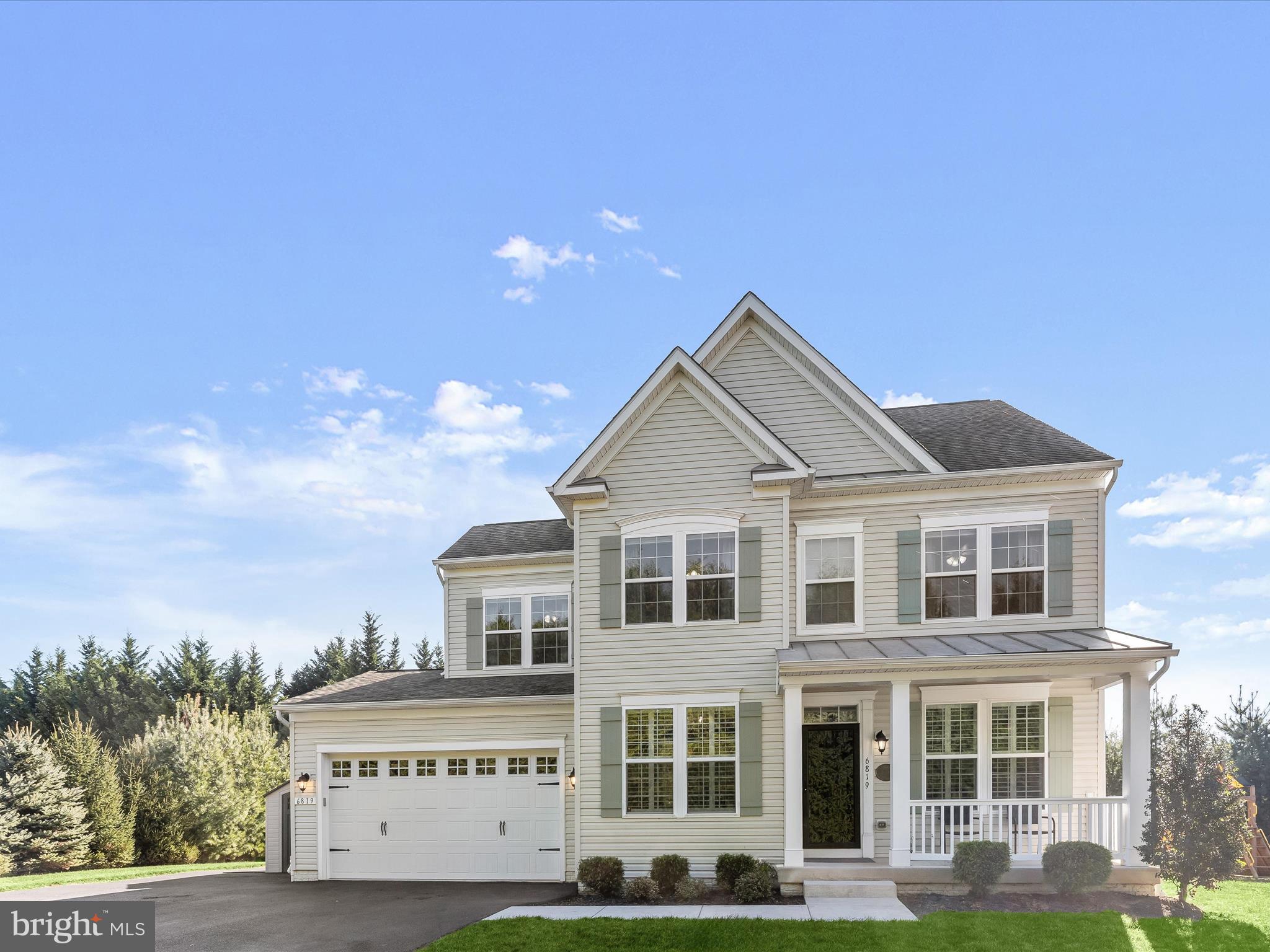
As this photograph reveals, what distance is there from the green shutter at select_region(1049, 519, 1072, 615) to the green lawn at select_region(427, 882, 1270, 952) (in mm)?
4496

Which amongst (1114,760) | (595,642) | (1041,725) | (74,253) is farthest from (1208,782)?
(74,253)

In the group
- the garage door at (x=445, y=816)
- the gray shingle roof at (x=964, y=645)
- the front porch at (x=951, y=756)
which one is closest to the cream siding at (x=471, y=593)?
the garage door at (x=445, y=816)

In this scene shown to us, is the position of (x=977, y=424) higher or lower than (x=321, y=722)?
higher

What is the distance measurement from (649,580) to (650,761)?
286cm

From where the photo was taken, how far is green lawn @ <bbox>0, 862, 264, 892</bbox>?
57.5ft

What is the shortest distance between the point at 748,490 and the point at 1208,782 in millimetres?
7324

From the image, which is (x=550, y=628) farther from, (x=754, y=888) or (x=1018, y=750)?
(x=1018, y=750)

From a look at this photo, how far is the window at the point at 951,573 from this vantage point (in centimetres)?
1431

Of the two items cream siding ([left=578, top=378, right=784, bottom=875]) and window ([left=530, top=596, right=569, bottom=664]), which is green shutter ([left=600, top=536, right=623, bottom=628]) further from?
window ([left=530, top=596, right=569, bottom=664])

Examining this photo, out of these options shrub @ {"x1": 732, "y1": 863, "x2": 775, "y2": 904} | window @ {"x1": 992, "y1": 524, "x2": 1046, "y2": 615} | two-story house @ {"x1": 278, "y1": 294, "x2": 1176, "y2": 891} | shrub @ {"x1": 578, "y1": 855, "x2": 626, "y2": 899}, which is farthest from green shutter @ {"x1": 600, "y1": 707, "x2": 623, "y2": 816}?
window @ {"x1": 992, "y1": 524, "x2": 1046, "y2": 615}

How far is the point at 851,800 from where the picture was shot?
45.8ft

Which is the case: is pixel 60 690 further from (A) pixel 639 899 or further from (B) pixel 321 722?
(A) pixel 639 899

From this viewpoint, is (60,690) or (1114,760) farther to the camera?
(60,690)

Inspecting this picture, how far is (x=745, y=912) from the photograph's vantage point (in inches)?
454
